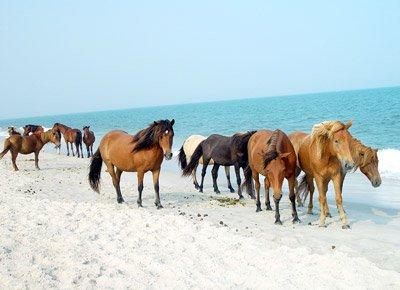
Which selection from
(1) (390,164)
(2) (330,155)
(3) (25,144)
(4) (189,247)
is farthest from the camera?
(3) (25,144)

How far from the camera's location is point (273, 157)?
7.69m

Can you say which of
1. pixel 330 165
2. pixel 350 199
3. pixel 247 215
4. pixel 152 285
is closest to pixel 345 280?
pixel 152 285

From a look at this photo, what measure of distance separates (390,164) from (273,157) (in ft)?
33.9

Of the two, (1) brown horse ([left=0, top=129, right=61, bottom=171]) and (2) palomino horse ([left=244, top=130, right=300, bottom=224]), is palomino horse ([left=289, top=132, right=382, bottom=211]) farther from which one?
(1) brown horse ([left=0, top=129, right=61, bottom=171])

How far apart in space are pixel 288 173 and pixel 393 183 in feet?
19.6

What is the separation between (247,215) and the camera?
8.66 metres

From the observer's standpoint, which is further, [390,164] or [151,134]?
[390,164]

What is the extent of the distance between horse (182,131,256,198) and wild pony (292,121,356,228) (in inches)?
109

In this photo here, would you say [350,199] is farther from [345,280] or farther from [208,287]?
[208,287]

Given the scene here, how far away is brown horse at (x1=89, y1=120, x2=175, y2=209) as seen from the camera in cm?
871

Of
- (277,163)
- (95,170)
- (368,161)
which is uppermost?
(277,163)

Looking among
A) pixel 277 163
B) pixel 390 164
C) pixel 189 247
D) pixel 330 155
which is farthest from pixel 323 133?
pixel 390 164

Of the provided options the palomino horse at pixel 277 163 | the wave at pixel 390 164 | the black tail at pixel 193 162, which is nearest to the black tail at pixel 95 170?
the black tail at pixel 193 162

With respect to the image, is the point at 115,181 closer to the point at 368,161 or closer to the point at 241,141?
the point at 241,141
